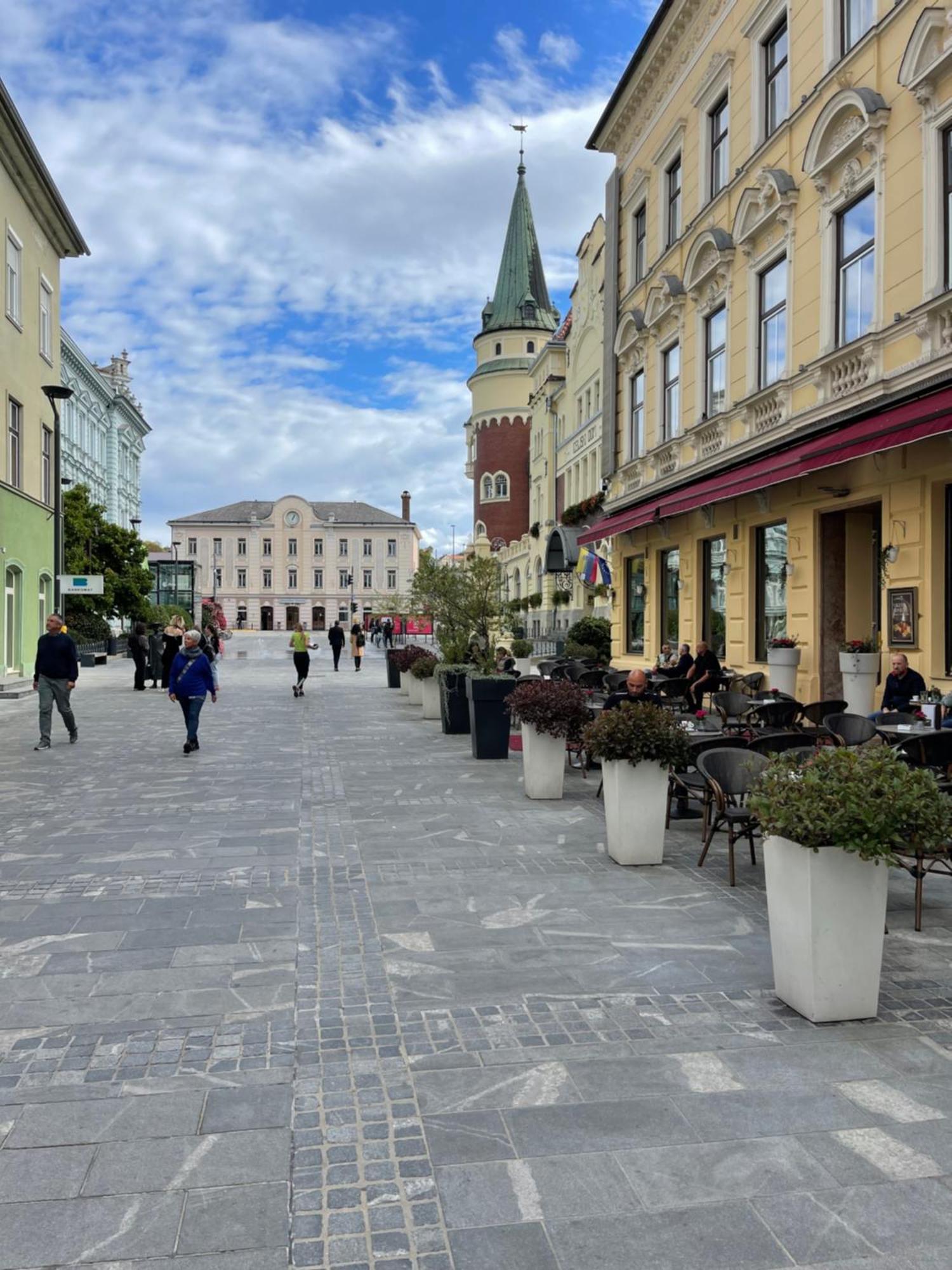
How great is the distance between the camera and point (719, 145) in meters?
18.0

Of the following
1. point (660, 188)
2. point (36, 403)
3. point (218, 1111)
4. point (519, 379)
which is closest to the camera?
point (218, 1111)

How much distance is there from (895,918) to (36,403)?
88.8 feet

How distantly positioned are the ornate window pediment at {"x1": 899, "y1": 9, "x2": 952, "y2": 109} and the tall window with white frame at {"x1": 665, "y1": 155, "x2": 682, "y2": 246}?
352 inches

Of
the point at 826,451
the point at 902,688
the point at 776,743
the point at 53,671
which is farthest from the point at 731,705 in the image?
the point at 53,671

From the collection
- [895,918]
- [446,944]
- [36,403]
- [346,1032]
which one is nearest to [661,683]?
[895,918]

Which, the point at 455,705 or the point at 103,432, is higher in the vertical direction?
the point at 103,432

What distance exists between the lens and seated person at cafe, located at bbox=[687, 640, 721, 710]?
1455cm

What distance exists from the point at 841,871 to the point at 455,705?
11.3m

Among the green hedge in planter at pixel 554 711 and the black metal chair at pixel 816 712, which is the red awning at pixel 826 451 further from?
the green hedge in planter at pixel 554 711

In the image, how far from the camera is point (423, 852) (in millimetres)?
7441

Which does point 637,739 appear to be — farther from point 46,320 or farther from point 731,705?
point 46,320

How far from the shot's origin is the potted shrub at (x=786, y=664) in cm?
1436

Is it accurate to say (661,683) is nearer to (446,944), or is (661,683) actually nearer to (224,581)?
(446,944)

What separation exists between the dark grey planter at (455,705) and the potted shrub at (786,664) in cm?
462
